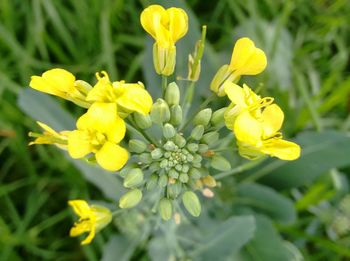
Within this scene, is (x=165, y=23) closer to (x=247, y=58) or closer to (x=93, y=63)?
(x=247, y=58)

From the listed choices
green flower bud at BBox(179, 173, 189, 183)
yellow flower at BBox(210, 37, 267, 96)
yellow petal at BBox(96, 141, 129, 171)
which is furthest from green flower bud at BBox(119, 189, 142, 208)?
yellow flower at BBox(210, 37, 267, 96)

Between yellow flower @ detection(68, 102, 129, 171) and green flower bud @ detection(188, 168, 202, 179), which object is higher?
yellow flower @ detection(68, 102, 129, 171)

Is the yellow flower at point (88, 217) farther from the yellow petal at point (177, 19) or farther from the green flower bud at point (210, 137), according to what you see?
the yellow petal at point (177, 19)

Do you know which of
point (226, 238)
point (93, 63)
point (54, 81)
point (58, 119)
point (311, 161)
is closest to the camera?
point (54, 81)

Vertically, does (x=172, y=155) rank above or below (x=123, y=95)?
below

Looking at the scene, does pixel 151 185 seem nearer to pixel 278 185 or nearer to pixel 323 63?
pixel 278 185

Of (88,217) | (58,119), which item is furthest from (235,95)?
(58,119)

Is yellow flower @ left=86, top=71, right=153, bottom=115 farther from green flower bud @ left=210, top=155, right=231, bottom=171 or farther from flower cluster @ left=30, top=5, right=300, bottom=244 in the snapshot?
green flower bud @ left=210, top=155, right=231, bottom=171

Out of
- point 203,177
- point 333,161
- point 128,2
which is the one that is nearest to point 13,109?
point 128,2
